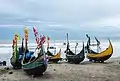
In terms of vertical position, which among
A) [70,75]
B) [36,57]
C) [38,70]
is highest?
[36,57]

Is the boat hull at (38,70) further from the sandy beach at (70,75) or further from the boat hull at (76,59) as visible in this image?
the boat hull at (76,59)

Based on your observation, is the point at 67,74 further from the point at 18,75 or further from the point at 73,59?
the point at 73,59

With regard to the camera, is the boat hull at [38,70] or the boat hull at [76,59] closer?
the boat hull at [38,70]

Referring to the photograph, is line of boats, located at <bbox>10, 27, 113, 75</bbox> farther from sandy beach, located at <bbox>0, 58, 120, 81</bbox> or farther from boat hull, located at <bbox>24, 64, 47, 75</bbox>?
sandy beach, located at <bbox>0, 58, 120, 81</bbox>

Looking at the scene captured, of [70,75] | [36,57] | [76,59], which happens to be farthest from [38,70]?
[76,59]

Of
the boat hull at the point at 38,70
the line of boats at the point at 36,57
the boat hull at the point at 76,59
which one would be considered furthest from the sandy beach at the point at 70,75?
the boat hull at the point at 76,59

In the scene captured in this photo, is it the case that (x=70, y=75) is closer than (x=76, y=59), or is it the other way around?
(x=70, y=75)

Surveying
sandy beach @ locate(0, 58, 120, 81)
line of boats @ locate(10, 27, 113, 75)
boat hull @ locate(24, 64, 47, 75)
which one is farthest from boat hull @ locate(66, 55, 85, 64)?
boat hull @ locate(24, 64, 47, 75)

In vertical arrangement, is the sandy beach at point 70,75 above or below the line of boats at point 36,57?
below

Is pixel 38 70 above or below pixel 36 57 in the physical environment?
below

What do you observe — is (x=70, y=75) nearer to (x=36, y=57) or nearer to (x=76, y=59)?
(x=36, y=57)

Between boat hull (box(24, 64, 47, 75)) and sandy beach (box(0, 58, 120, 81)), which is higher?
boat hull (box(24, 64, 47, 75))

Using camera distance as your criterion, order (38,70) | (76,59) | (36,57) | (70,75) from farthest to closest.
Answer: (76,59)
(70,75)
(36,57)
(38,70)

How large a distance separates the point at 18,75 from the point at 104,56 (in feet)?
31.5
